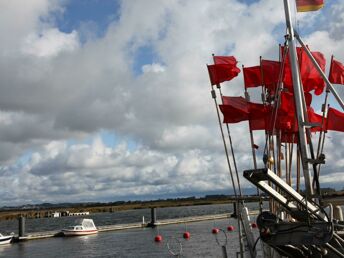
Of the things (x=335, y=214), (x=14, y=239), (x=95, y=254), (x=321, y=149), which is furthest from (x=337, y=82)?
(x=14, y=239)

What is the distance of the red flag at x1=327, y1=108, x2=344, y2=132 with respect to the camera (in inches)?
682

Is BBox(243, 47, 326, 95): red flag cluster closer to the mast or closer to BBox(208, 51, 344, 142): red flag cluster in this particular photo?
BBox(208, 51, 344, 142): red flag cluster

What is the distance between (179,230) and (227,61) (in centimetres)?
5682

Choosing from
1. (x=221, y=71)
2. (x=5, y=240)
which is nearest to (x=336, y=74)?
(x=221, y=71)

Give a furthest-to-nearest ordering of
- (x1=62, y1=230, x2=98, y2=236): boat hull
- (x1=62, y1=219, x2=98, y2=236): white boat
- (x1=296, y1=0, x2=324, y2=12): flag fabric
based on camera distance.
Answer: (x1=62, y1=219, x2=98, y2=236): white boat, (x1=62, y1=230, x2=98, y2=236): boat hull, (x1=296, y1=0, x2=324, y2=12): flag fabric

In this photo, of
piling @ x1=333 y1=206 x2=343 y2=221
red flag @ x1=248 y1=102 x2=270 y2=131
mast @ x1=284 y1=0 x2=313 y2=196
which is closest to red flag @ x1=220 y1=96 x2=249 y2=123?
red flag @ x1=248 y1=102 x2=270 y2=131

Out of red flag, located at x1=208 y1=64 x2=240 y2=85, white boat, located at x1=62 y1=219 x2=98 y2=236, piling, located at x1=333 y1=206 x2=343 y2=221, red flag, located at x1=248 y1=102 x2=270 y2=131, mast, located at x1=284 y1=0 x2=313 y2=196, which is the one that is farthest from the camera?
white boat, located at x1=62 y1=219 x2=98 y2=236

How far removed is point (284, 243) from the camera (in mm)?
10641

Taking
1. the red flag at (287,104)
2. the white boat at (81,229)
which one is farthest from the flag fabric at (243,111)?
the white boat at (81,229)

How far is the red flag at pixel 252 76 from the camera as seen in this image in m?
19.1

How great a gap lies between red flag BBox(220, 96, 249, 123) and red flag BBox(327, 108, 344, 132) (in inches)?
109

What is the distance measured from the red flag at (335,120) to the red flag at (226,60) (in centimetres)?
362

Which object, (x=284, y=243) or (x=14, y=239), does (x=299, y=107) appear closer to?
(x=284, y=243)

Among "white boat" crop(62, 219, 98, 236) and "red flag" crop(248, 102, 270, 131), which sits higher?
"red flag" crop(248, 102, 270, 131)
